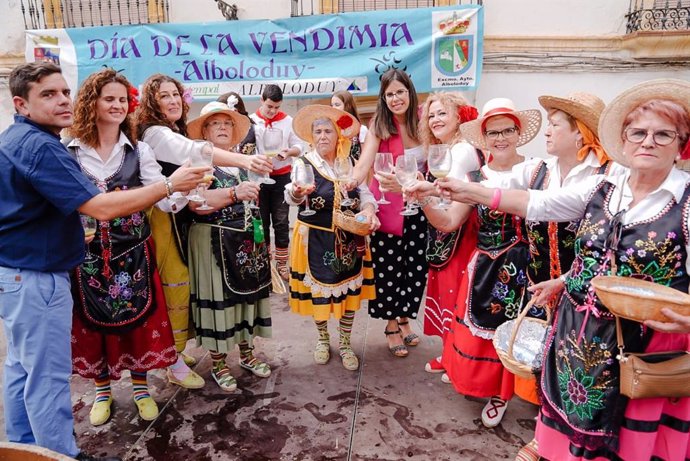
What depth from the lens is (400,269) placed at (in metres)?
3.75

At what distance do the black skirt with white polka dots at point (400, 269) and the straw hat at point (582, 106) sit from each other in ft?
5.37

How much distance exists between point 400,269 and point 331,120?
1.30 m

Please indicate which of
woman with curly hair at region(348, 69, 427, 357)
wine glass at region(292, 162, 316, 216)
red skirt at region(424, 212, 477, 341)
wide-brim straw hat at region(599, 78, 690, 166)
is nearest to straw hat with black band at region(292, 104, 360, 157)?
woman with curly hair at region(348, 69, 427, 357)

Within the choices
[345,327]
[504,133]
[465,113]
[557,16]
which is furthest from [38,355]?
[557,16]

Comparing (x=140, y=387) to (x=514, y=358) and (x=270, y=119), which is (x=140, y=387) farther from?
(x=270, y=119)

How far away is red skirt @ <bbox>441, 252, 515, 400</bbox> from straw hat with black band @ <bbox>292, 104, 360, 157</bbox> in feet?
4.26

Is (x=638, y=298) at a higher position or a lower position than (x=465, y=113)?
lower

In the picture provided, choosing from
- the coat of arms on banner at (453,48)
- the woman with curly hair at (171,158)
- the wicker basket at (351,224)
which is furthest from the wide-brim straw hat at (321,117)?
the coat of arms on banner at (453,48)

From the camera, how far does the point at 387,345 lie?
3949 millimetres

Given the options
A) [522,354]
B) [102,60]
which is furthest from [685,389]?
[102,60]

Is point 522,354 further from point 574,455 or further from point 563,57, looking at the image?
point 563,57

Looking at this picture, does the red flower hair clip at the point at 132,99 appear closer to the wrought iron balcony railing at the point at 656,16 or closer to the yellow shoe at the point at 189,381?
the yellow shoe at the point at 189,381

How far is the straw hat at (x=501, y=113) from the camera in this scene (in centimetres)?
273

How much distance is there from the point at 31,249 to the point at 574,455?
8.23ft
